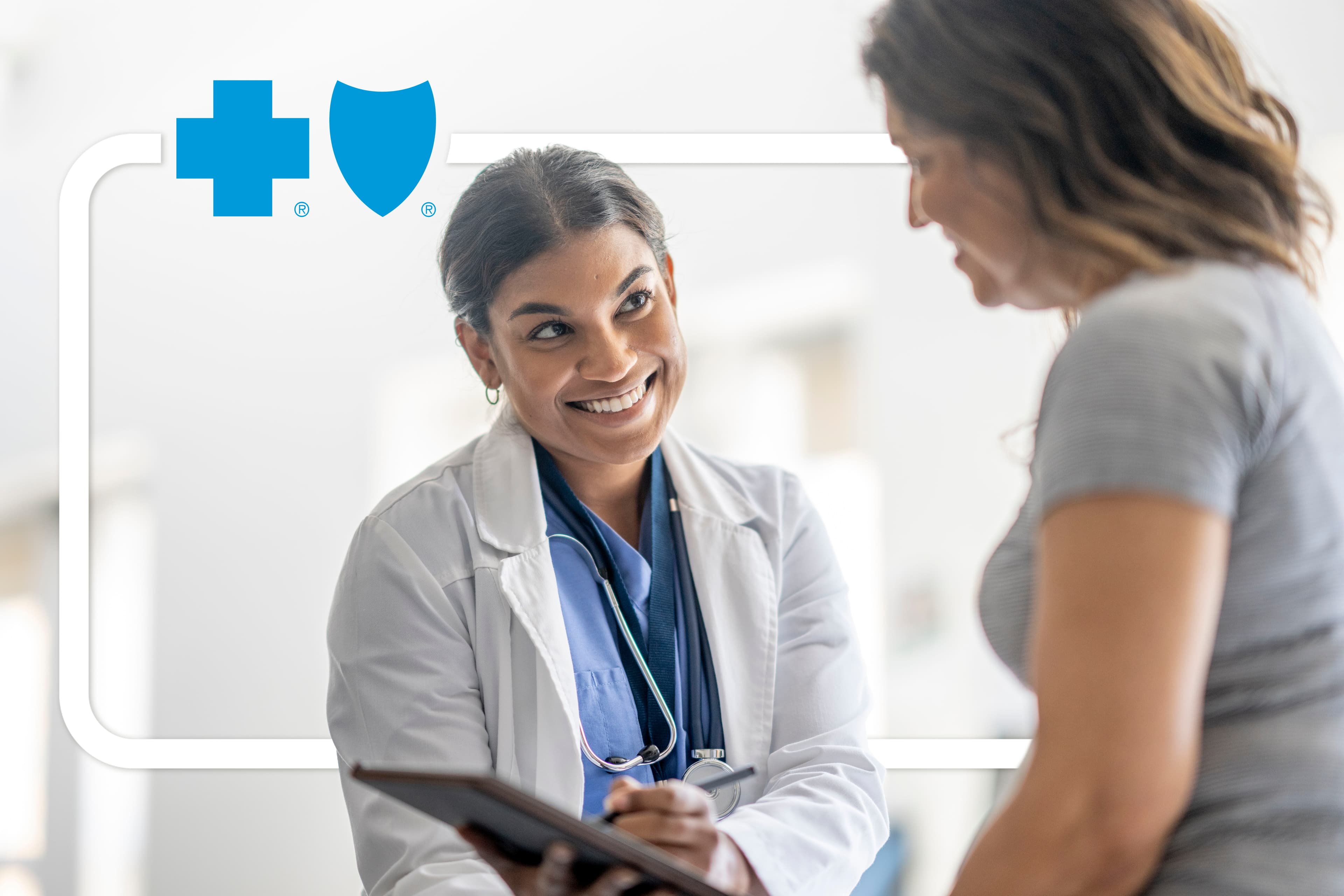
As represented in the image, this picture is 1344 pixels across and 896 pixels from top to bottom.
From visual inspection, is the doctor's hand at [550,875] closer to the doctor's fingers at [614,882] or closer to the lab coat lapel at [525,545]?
the doctor's fingers at [614,882]

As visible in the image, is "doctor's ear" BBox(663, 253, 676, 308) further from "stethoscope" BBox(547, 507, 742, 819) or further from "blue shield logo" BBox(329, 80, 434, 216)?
"blue shield logo" BBox(329, 80, 434, 216)

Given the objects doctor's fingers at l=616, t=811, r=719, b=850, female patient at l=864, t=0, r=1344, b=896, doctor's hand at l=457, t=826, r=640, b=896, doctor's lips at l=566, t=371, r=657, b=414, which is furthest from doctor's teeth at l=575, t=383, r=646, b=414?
female patient at l=864, t=0, r=1344, b=896

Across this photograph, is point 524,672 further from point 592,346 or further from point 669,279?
point 669,279

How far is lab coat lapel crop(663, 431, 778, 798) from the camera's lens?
1.56m

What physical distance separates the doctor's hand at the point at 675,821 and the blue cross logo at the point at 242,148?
1.53 m

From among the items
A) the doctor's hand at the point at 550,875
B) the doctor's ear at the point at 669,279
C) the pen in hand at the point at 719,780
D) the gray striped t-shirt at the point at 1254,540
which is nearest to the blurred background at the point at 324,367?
the doctor's ear at the point at 669,279

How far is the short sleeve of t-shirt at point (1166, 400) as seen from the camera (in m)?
0.67

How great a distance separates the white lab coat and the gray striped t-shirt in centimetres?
72

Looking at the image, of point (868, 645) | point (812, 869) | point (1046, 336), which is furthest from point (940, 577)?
point (812, 869)

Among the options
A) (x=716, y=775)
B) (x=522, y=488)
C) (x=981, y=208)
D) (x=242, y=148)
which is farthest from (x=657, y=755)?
(x=242, y=148)

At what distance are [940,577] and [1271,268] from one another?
1.53m

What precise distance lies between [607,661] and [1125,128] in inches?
40.2

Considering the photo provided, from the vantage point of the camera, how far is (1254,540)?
0.71 m

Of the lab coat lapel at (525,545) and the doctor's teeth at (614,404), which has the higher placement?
the doctor's teeth at (614,404)
